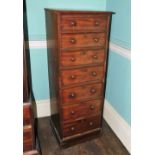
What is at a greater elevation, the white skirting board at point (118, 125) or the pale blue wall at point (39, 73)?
the pale blue wall at point (39, 73)

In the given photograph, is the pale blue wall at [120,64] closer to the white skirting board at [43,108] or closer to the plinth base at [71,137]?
the plinth base at [71,137]

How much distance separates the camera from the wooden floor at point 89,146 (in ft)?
6.16

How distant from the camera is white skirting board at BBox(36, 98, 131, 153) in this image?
1.91 metres

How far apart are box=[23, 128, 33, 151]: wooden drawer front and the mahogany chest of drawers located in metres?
0.37

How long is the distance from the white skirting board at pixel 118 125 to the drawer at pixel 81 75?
1.71 feet

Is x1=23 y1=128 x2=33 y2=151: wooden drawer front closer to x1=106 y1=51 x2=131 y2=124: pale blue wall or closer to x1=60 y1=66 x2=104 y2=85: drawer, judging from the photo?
x1=60 y1=66 x2=104 y2=85: drawer

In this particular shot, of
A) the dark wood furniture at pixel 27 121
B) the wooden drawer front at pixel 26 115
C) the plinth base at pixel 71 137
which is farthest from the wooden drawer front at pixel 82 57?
the plinth base at pixel 71 137

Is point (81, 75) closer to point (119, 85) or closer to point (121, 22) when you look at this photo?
point (119, 85)

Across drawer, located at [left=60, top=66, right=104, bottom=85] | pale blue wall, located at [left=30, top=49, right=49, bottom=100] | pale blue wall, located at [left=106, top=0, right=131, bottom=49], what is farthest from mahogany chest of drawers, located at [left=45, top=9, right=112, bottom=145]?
pale blue wall, located at [left=30, top=49, right=49, bottom=100]

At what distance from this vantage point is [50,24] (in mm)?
1708

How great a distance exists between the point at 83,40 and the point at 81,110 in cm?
69
